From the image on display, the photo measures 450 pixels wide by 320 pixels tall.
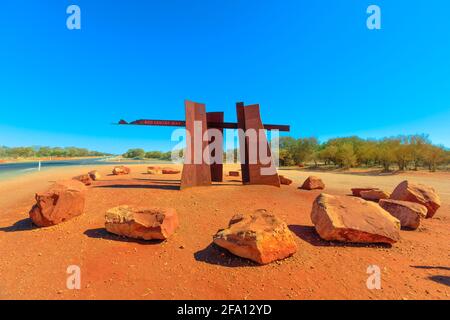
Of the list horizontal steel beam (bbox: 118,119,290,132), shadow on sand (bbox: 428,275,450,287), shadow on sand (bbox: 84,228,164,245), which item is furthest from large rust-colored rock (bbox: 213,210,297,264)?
horizontal steel beam (bbox: 118,119,290,132)

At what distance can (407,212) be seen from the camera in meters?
5.57

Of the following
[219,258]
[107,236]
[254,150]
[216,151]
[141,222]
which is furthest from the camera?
[216,151]

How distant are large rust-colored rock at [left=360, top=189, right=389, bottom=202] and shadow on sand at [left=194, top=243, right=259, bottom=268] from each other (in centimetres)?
647

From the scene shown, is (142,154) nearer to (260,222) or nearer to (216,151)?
(216,151)

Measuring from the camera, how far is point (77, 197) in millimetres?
5828

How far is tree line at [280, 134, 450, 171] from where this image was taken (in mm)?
28219

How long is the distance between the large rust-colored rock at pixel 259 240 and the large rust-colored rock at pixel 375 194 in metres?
5.68

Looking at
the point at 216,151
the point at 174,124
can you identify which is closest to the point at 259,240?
the point at 174,124

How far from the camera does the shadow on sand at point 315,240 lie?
4.36 metres

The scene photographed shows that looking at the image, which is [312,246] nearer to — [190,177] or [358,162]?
[190,177]

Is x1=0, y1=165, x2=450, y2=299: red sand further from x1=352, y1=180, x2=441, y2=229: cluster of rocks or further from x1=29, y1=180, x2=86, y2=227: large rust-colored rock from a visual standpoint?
x1=352, y1=180, x2=441, y2=229: cluster of rocks

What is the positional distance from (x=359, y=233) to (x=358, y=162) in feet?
126

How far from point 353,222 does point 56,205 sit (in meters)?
6.98
